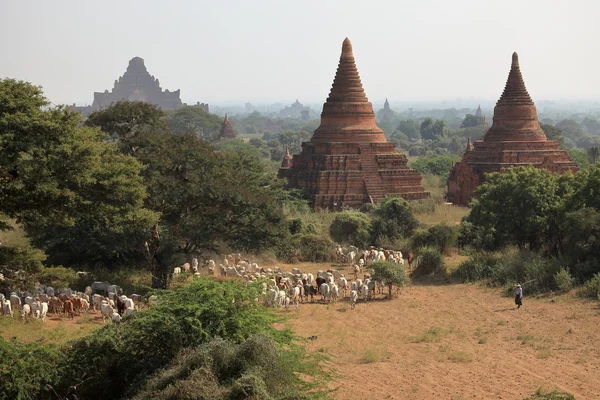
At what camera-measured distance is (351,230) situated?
31.4 meters

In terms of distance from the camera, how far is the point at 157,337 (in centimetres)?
1245

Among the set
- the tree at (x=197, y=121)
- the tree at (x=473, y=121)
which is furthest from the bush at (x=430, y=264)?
the tree at (x=473, y=121)

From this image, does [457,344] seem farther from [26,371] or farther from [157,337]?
[26,371]

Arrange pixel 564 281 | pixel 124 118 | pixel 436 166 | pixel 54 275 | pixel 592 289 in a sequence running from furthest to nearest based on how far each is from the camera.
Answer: pixel 436 166 < pixel 124 118 < pixel 564 281 < pixel 592 289 < pixel 54 275

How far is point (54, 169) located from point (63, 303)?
4646 millimetres

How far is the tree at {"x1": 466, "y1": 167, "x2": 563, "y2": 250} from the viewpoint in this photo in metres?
25.2

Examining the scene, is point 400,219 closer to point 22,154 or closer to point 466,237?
point 466,237

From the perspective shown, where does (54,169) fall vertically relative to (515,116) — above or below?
below

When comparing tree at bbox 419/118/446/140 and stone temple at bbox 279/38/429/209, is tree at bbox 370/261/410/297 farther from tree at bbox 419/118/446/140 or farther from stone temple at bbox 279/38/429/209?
tree at bbox 419/118/446/140

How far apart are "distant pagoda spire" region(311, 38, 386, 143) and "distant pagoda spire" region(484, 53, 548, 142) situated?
6.29 metres

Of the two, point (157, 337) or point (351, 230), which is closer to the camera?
point (157, 337)

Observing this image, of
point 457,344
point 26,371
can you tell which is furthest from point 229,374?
point 457,344

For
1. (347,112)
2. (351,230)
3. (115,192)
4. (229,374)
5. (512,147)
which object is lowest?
(351,230)

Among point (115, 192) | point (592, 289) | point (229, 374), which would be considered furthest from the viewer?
point (592, 289)
